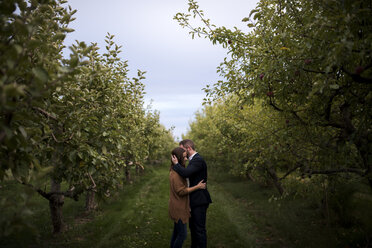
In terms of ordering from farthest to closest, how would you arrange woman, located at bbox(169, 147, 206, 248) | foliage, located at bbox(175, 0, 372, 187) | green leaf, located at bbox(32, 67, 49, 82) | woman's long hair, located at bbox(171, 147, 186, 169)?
woman's long hair, located at bbox(171, 147, 186, 169)
woman, located at bbox(169, 147, 206, 248)
foliage, located at bbox(175, 0, 372, 187)
green leaf, located at bbox(32, 67, 49, 82)

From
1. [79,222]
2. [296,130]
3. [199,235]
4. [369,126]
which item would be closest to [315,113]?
[296,130]

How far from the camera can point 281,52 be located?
548 centimetres

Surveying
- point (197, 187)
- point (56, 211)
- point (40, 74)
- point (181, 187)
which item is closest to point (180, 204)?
point (181, 187)

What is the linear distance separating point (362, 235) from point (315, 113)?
4.89 metres

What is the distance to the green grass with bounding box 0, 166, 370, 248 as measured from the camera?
8391mm

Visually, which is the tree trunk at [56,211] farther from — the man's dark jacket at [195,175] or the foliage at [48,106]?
the man's dark jacket at [195,175]

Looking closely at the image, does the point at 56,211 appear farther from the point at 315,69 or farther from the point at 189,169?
the point at 315,69

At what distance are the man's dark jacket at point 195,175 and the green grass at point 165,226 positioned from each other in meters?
2.86

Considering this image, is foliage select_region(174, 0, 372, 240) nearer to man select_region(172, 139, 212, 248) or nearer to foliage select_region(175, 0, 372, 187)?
foliage select_region(175, 0, 372, 187)

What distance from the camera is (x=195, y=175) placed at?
6.41 meters

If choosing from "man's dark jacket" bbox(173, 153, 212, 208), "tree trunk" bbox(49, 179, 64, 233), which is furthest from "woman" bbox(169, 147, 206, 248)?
"tree trunk" bbox(49, 179, 64, 233)

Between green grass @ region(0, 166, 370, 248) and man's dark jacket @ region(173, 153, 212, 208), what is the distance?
9.39 feet

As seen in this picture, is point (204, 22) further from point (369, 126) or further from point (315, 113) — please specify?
point (369, 126)

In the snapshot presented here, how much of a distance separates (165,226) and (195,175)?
4.53 m
